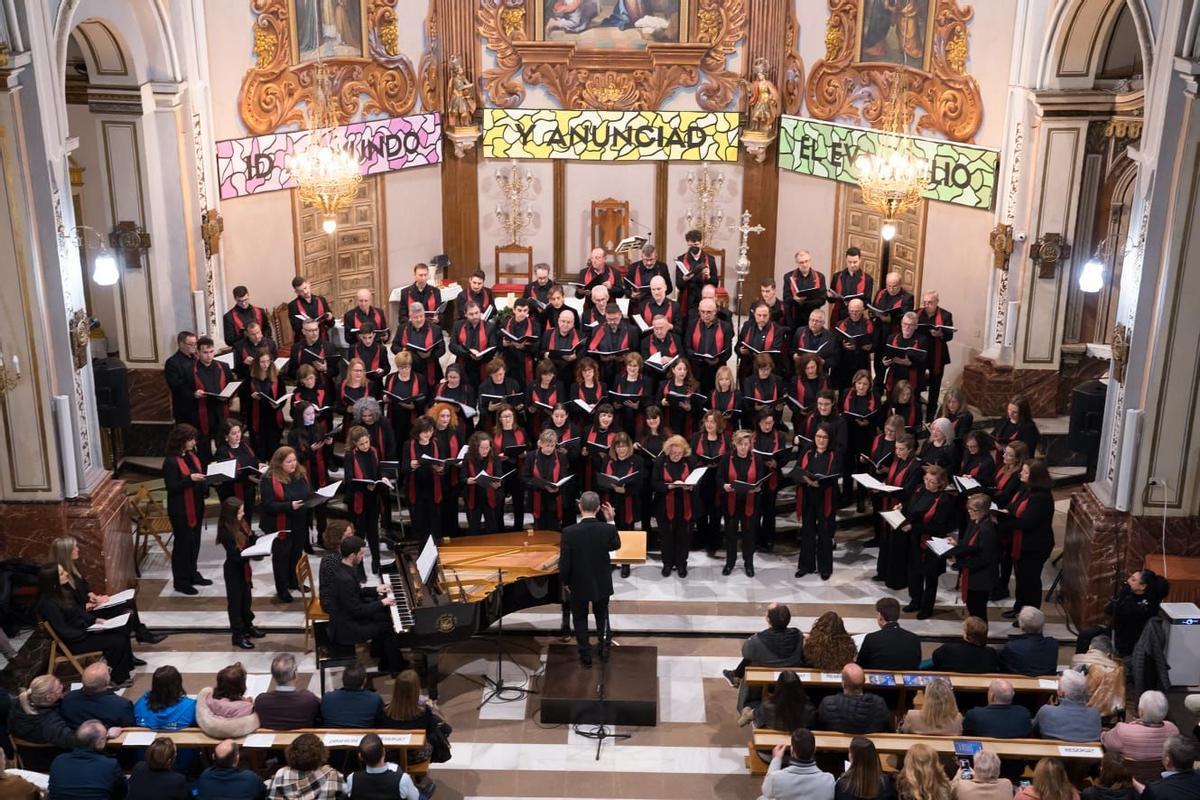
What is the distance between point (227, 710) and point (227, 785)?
92 centimetres

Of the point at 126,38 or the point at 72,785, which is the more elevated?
the point at 126,38

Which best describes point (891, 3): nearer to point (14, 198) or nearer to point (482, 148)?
point (482, 148)

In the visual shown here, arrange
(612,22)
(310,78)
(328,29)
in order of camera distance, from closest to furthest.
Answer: (310,78), (328,29), (612,22)

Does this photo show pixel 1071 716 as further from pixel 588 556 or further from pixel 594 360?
pixel 594 360

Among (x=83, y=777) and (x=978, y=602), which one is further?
(x=978, y=602)

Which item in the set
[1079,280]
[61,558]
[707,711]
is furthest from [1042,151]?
[61,558]

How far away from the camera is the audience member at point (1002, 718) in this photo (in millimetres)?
9391

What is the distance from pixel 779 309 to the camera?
15.8 meters

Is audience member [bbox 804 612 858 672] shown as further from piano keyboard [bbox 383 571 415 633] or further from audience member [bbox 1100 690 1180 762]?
piano keyboard [bbox 383 571 415 633]

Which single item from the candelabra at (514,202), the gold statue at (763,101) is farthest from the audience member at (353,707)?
the gold statue at (763,101)

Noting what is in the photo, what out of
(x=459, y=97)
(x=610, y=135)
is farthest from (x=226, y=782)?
(x=610, y=135)

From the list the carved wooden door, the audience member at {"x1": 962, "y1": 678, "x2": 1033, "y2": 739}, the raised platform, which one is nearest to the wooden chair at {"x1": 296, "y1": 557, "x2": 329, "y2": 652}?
the raised platform

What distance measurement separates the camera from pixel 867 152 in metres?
18.8

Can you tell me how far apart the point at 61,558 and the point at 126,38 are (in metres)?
6.35
